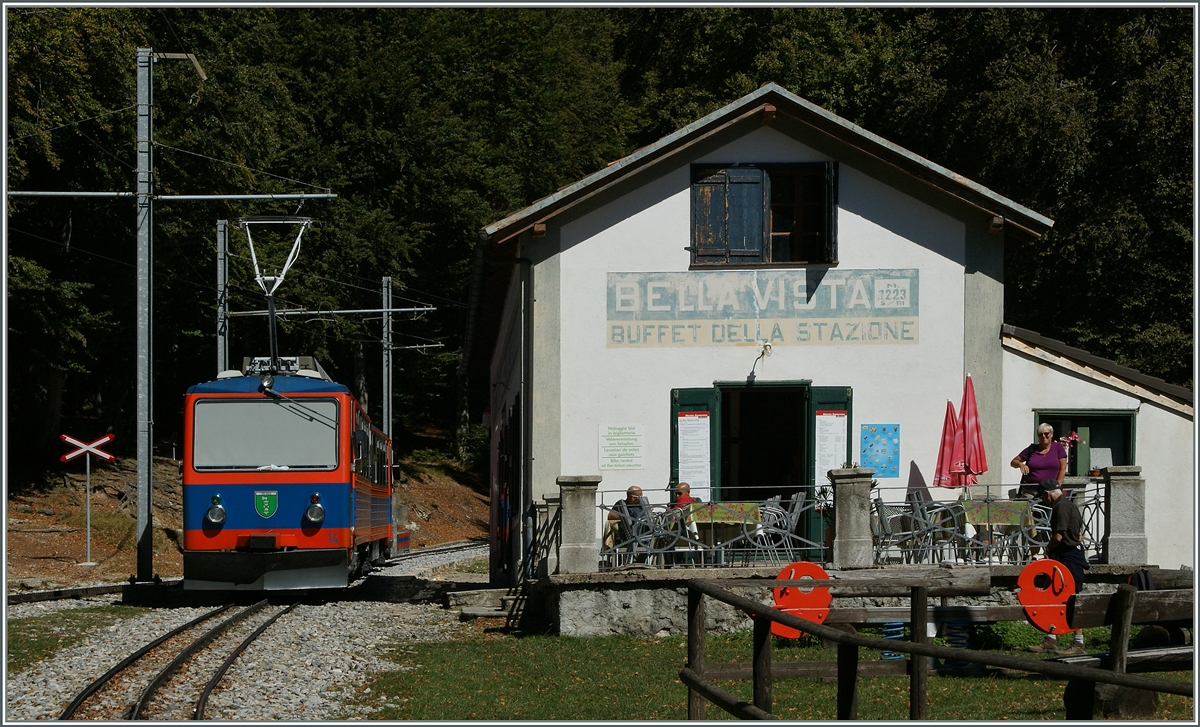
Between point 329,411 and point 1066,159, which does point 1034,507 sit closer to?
point 329,411

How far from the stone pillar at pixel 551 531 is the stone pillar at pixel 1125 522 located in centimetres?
614

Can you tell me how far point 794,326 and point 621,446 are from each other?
2719 mm

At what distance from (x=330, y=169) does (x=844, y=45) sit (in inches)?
689

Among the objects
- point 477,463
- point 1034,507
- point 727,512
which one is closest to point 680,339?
point 727,512

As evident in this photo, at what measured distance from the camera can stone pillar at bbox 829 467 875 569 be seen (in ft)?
49.3

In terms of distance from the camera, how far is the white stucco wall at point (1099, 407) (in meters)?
17.5

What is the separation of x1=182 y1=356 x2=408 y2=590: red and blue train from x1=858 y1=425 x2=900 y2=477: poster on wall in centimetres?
736

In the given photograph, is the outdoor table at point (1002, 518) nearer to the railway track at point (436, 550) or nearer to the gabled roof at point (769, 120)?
the gabled roof at point (769, 120)

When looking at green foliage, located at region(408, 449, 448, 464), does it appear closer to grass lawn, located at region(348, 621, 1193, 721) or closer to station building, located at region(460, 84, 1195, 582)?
station building, located at region(460, 84, 1195, 582)

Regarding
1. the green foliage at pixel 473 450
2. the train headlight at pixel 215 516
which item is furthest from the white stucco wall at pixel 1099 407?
the green foliage at pixel 473 450

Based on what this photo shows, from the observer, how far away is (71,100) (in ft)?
92.6

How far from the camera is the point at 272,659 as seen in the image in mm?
13570

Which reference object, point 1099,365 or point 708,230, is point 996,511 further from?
point 708,230

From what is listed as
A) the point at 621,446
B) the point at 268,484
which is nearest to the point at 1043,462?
the point at 621,446
